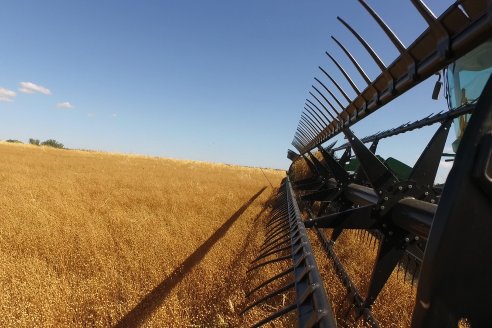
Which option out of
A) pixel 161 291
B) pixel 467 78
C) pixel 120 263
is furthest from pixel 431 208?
pixel 120 263

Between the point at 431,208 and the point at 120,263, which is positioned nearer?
the point at 431,208

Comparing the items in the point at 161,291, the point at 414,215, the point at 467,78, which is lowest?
the point at 161,291

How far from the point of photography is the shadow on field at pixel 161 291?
2910mm

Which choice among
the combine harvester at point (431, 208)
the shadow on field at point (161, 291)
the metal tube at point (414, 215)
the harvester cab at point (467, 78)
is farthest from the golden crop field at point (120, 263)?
the harvester cab at point (467, 78)

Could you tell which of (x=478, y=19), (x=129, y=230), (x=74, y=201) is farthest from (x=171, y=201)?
(x=478, y=19)

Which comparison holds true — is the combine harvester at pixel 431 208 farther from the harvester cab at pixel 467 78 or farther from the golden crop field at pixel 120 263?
the golden crop field at pixel 120 263

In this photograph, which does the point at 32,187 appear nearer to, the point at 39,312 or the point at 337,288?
the point at 39,312

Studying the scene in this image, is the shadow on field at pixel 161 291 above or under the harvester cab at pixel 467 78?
under

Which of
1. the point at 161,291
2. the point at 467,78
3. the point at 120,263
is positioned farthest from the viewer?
the point at 467,78

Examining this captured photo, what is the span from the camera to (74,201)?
7312mm

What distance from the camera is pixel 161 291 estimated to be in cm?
345

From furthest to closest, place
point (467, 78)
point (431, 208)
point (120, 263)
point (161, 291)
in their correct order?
point (467, 78), point (120, 263), point (161, 291), point (431, 208)

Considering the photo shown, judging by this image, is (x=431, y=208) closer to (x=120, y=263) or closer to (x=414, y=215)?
(x=414, y=215)

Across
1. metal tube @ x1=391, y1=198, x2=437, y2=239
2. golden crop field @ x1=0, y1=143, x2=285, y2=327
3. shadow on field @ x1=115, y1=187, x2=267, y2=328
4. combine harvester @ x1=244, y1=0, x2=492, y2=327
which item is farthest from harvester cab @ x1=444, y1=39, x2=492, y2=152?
shadow on field @ x1=115, y1=187, x2=267, y2=328
